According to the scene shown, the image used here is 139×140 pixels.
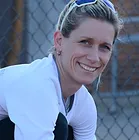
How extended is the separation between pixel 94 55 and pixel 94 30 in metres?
0.10

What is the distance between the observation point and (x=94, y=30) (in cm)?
206

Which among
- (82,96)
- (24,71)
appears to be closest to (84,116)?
(82,96)

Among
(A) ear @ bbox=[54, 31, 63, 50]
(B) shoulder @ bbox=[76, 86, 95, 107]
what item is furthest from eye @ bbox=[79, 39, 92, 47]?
(B) shoulder @ bbox=[76, 86, 95, 107]

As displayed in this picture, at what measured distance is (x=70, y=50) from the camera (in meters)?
2.11

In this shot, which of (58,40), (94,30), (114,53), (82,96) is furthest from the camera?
(114,53)

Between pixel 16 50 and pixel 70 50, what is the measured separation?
1715 mm

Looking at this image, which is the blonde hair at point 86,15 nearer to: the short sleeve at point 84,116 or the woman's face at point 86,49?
the woman's face at point 86,49

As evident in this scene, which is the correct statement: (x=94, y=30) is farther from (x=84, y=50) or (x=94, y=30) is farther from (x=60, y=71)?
(x=60, y=71)

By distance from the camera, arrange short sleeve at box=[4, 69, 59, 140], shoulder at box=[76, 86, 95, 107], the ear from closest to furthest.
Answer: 1. short sleeve at box=[4, 69, 59, 140]
2. the ear
3. shoulder at box=[76, 86, 95, 107]

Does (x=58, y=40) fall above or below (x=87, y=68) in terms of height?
above

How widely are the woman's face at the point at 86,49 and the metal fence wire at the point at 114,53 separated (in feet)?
Answer: 5.01

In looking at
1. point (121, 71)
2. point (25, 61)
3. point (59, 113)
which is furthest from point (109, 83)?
point (59, 113)

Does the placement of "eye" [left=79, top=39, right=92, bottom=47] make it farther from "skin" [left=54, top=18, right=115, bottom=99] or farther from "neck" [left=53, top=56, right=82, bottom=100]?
"neck" [left=53, top=56, right=82, bottom=100]

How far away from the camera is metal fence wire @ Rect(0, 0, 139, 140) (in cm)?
372
